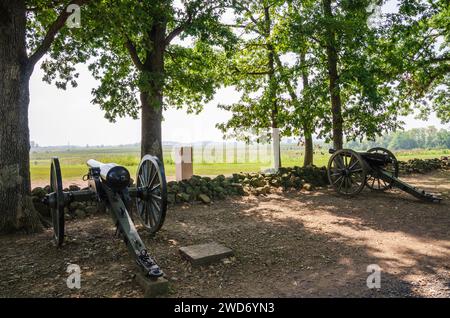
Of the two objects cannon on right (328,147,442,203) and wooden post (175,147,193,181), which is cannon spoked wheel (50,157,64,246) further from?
wooden post (175,147,193,181)

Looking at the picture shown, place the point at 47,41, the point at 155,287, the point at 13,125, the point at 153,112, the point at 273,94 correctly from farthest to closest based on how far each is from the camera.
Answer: the point at 273,94 < the point at 153,112 < the point at 47,41 < the point at 13,125 < the point at 155,287

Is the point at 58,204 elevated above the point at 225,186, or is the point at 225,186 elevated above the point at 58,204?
the point at 58,204

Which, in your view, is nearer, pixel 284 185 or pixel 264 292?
pixel 264 292

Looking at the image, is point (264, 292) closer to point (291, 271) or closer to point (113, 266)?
point (291, 271)

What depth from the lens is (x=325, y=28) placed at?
428 inches

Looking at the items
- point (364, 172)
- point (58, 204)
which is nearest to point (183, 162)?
point (364, 172)

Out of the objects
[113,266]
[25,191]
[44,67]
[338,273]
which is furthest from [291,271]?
→ [44,67]

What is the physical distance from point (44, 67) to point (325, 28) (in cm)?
899

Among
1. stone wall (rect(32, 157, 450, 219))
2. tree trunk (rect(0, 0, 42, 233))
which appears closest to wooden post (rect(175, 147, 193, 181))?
stone wall (rect(32, 157, 450, 219))

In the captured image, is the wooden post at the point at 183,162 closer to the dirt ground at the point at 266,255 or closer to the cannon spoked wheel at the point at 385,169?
the dirt ground at the point at 266,255

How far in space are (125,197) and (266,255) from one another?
2250mm

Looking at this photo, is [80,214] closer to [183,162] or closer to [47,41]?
[47,41]

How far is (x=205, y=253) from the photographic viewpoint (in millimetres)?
4457

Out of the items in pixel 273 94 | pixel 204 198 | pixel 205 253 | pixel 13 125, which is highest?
pixel 273 94
